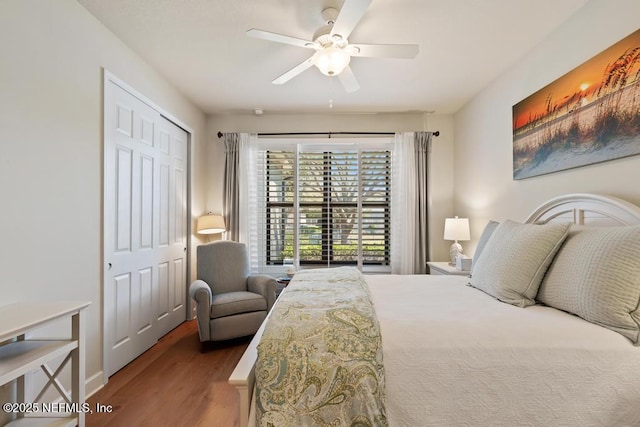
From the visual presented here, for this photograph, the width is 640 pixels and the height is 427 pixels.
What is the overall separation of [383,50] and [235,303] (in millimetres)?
2457

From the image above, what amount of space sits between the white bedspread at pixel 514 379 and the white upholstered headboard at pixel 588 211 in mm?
780

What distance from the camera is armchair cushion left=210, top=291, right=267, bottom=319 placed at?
8.80 feet

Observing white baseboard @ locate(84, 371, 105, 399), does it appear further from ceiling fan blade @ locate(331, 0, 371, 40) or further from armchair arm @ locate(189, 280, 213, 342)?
ceiling fan blade @ locate(331, 0, 371, 40)

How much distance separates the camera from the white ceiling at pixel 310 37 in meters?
1.95

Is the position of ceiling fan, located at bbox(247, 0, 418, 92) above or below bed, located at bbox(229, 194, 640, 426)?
above

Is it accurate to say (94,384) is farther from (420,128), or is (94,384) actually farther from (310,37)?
(420,128)

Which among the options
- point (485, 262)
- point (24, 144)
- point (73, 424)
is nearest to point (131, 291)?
point (73, 424)

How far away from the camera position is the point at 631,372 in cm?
112

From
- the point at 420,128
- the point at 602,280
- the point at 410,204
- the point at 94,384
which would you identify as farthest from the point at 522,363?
Result: the point at 420,128

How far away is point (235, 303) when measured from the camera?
9.05 feet

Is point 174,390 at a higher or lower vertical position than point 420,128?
lower

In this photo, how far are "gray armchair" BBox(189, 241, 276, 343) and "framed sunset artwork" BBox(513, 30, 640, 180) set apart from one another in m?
2.67

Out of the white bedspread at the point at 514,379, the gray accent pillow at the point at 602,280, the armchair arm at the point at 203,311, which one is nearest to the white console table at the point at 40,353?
the armchair arm at the point at 203,311

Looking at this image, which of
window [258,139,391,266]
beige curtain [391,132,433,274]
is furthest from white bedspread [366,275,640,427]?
window [258,139,391,266]
